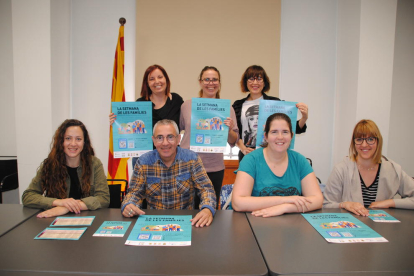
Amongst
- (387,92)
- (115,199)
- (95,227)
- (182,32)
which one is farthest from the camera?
(182,32)

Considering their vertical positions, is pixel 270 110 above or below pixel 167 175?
above

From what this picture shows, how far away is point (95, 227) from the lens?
4.96ft

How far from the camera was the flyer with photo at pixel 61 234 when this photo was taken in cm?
137

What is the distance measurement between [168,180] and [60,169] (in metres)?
0.84

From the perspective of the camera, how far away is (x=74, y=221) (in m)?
1.61

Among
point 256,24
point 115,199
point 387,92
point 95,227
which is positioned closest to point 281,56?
point 256,24

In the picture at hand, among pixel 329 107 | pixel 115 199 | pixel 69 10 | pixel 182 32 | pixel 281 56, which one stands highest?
pixel 69 10

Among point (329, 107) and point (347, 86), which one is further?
point (329, 107)

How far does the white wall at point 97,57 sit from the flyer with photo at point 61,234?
10.3ft

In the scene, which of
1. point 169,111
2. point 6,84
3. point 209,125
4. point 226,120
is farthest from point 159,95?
point 6,84

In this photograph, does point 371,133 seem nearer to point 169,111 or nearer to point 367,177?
point 367,177

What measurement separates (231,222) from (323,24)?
4017mm

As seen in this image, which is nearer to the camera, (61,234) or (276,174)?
(61,234)

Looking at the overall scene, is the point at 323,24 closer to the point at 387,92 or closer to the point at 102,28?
the point at 387,92
